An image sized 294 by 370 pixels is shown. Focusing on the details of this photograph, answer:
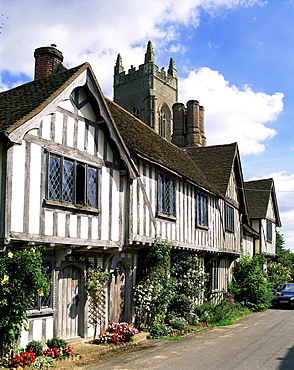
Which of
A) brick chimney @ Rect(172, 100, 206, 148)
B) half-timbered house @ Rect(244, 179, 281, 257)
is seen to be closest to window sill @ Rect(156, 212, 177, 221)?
brick chimney @ Rect(172, 100, 206, 148)

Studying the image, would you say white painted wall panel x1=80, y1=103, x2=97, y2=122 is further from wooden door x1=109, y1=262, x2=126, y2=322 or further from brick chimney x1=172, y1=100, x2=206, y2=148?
brick chimney x1=172, y1=100, x2=206, y2=148

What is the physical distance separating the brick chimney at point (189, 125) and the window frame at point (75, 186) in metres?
21.3

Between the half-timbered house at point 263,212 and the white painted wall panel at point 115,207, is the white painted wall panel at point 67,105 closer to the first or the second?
the white painted wall panel at point 115,207

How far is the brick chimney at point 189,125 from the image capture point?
31.7 metres

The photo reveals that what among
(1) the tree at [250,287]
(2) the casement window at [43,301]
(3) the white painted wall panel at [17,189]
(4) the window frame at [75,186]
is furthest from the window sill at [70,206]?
(1) the tree at [250,287]

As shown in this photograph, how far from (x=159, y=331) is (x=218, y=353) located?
269cm

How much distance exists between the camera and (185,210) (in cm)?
1554

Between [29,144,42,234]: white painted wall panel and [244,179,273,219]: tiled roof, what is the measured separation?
81.5 ft

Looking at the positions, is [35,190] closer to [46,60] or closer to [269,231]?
[46,60]

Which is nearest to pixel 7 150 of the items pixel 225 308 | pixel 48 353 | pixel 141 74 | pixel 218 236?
pixel 48 353

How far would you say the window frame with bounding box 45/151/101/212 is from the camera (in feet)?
29.9

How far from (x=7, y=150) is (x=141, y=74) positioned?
50.9 metres

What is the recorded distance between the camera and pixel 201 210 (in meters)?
17.2

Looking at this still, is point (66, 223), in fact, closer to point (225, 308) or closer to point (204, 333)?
point (204, 333)
